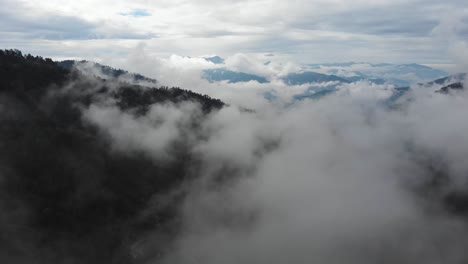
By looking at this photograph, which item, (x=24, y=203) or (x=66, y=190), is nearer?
(x=24, y=203)

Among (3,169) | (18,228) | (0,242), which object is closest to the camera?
(0,242)

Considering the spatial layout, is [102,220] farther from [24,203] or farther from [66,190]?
[24,203]

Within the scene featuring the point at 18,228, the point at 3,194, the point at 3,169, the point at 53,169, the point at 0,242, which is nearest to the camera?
the point at 0,242

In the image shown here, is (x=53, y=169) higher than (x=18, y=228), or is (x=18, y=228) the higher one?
(x=53, y=169)

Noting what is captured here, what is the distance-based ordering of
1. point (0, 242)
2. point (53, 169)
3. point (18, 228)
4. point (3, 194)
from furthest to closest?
point (53, 169)
point (3, 194)
point (18, 228)
point (0, 242)

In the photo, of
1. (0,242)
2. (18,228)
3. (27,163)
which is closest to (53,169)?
(27,163)

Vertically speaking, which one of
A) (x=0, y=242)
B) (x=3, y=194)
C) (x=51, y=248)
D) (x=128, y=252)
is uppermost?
(x=3, y=194)

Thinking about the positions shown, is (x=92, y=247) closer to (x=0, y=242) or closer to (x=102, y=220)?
(x=102, y=220)

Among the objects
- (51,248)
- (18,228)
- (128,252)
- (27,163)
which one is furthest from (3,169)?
(128,252)

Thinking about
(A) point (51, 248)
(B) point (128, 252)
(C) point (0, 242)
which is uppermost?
(C) point (0, 242)

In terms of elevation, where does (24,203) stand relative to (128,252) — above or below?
above
